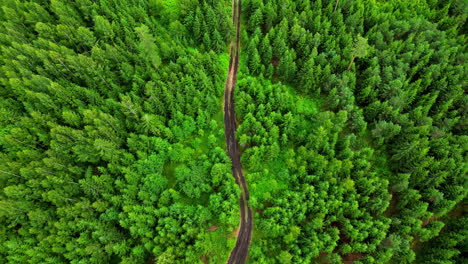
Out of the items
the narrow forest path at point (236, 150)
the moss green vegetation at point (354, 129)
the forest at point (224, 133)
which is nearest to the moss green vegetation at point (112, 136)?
the forest at point (224, 133)

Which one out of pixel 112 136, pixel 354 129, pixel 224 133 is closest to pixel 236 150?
pixel 224 133

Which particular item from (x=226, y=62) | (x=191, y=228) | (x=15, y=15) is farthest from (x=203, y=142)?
(x=15, y=15)

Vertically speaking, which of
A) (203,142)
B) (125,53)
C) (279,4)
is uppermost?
(279,4)

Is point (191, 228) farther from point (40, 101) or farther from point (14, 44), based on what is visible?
point (14, 44)

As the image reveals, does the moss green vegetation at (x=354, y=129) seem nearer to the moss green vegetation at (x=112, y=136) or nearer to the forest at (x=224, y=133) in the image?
the forest at (x=224, y=133)

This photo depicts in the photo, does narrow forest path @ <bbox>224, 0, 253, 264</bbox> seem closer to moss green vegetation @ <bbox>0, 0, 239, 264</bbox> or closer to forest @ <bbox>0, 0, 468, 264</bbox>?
forest @ <bbox>0, 0, 468, 264</bbox>

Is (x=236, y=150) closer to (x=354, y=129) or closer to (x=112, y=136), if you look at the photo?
(x=112, y=136)

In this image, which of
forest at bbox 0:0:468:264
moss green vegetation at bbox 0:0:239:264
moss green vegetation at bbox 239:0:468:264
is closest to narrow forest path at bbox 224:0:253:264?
forest at bbox 0:0:468:264
